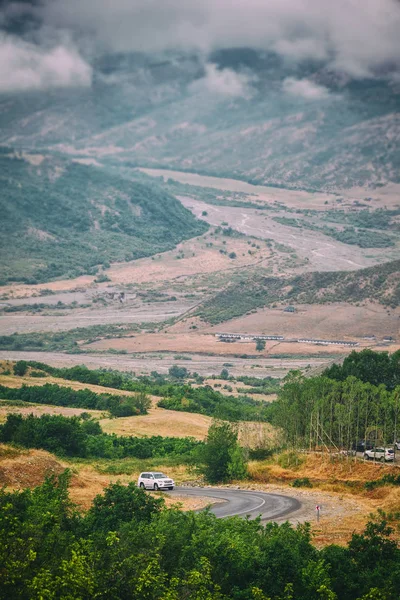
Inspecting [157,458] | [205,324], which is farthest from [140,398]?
[205,324]

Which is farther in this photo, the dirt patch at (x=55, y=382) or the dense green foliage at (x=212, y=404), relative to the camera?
the dirt patch at (x=55, y=382)

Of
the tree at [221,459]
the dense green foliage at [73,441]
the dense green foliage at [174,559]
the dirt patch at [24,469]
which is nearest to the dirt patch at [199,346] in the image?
the dense green foliage at [73,441]

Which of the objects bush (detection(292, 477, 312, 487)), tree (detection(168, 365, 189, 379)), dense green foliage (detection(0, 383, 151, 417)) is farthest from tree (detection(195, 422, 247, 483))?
tree (detection(168, 365, 189, 379))

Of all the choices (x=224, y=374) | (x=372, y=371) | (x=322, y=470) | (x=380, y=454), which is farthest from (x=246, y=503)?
(x=224, y=374)

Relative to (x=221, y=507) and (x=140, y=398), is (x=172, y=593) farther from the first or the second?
(x=140, y=398)

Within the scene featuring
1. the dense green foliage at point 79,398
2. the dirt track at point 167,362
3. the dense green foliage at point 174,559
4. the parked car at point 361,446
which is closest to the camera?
the dense green foliage at point 174,559

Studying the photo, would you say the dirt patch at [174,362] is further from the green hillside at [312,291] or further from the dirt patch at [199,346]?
the green hillside at [312,291]
